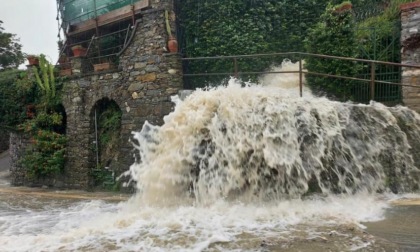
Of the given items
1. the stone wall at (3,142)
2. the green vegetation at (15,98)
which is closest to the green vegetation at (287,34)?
the green vegetation at (15,98)

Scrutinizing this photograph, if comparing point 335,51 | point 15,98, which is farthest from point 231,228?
point 15,98

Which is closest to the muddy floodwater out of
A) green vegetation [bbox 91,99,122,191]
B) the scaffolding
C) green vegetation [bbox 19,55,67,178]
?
green vegetation [bbox 91,99,122,191]

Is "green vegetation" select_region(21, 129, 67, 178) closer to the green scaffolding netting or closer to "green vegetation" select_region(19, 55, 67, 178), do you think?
"green vegetation" select_region(19, 55, 67, 178)

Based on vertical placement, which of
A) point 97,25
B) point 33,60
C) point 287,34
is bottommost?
point 33,60

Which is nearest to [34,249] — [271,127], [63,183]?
[271,127]

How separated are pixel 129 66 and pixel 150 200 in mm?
4577

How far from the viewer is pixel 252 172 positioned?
6.18 metres

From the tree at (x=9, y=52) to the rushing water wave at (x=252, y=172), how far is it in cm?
1818

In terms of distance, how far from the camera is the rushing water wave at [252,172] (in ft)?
16.2

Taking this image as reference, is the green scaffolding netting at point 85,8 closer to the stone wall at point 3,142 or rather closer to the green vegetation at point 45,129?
the green vegetation at point 45,129

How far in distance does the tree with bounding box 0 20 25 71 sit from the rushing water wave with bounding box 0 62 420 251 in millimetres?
18178

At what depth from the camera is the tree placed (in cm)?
2280

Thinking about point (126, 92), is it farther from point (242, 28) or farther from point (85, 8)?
point (85, 8)

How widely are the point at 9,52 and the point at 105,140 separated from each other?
53.7 feet
